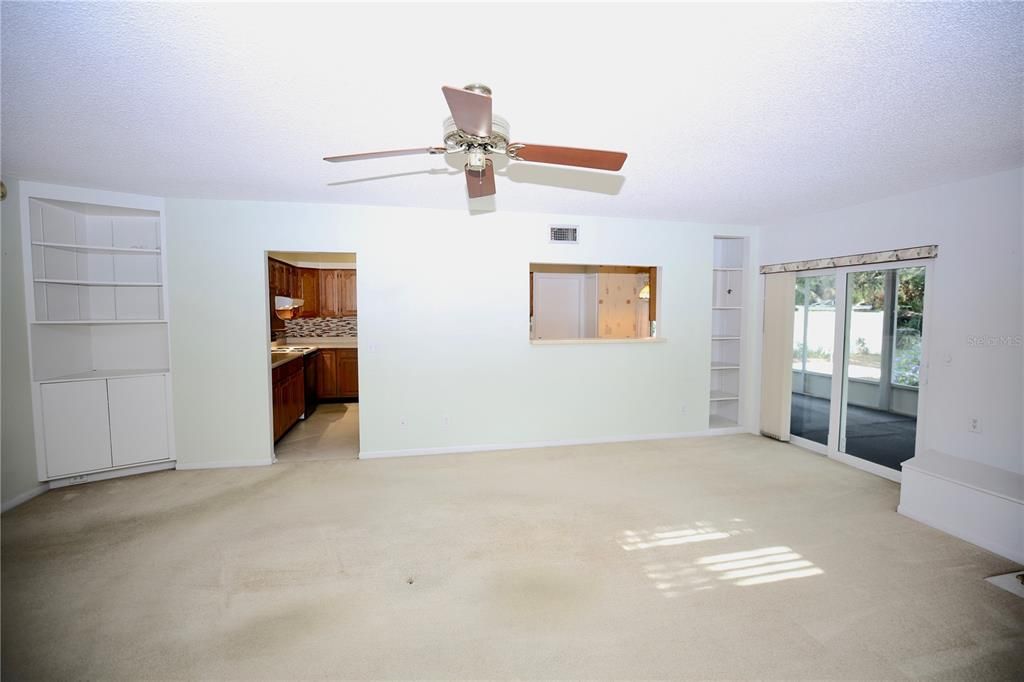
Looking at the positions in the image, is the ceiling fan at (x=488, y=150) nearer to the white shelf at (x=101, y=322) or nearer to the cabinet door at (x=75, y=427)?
the white shelf at (x=101, y=322)

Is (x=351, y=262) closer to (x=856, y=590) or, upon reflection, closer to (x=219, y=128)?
(x=219, y=128)

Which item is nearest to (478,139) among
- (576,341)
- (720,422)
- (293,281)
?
(576,341)

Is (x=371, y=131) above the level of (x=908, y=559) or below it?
above

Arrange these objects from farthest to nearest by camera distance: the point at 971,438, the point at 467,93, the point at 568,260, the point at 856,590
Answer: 1. the point at 568,260
2. the point at 971,438
3. the point at 856,590
4. the point at 467,93

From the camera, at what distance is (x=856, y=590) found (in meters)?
2.35

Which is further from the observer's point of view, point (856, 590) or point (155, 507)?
point (155, 507)

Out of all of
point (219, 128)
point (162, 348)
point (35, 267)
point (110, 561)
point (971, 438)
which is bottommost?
point (110, 561)

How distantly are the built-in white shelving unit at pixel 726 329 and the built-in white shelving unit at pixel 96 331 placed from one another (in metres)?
5.95

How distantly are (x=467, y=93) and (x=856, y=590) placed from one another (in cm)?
307

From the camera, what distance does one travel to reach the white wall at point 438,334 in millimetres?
4094

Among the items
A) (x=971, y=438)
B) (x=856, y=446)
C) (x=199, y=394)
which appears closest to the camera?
(x=971, y=438)

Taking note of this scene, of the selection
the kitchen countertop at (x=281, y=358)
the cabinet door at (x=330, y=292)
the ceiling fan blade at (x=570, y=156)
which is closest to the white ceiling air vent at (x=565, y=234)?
the ceiling fan blade at (x=570, y=156)

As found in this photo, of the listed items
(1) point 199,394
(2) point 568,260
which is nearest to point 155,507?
(1) point 199,394

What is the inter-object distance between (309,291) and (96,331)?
3.03 meters
